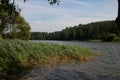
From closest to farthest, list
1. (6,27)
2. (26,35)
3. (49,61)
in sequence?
(49,61)
(6,27)
(26,35)

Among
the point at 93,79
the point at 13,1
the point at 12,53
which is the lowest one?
the point at 93,79

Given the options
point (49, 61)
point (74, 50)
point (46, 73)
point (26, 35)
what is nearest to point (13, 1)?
point (46, 73)

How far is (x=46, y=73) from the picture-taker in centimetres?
2058

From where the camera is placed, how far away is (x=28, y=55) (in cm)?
2420

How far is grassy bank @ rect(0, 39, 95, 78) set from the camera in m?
20.9

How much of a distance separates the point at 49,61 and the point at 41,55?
114cm

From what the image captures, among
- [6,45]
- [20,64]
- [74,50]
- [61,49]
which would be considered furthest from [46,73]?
[74,50]

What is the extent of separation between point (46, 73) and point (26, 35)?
145 ft

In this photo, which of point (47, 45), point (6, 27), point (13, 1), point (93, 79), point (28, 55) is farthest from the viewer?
point (6, 27)

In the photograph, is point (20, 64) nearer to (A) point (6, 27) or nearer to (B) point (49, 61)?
(B) point (49, 61)

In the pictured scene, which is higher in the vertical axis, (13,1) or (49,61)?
(13,1)

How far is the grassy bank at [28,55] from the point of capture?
20891 mm

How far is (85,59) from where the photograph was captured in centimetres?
3127

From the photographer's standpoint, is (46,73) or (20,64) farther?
(20,64)
